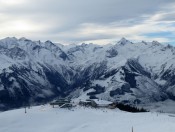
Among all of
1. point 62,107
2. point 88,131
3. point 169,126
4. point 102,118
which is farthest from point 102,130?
point 62,107

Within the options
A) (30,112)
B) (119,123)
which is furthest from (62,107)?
(119,123)

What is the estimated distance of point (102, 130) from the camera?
199 ft

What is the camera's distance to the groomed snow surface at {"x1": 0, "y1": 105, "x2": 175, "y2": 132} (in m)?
60.1

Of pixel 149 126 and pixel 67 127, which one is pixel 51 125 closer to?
pixel 67 127

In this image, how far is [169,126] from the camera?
53188 mm

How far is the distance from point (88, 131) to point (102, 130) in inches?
98.4

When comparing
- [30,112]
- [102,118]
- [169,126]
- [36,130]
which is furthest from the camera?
[30,112]

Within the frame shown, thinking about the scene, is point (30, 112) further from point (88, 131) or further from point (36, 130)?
point (88, 131)

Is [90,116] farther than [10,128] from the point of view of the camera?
Yes

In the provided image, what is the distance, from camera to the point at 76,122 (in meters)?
72.6

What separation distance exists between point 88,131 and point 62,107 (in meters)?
32.4

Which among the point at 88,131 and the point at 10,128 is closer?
the point at 88,131

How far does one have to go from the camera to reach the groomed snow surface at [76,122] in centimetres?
6012

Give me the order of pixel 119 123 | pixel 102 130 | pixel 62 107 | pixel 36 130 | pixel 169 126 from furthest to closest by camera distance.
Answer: pixel 62 107
pixel 36 130
pixel 119 123
pixel 102 130
pixel 169 126
